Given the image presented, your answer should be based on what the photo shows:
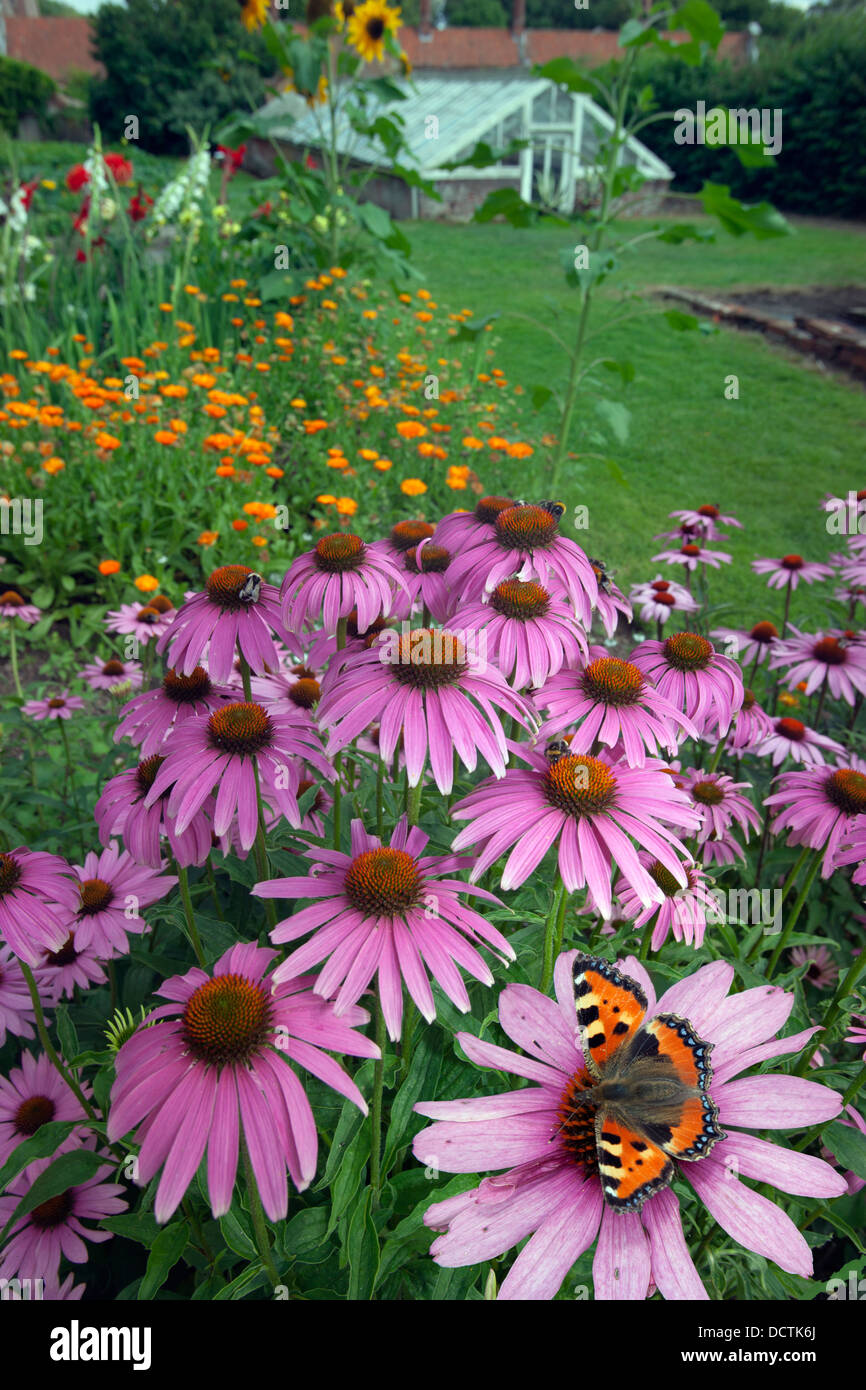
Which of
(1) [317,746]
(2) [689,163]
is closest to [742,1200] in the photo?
(1) [317,746]

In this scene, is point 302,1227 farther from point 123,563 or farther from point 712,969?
point 123,563

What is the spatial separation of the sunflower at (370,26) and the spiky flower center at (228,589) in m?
5.29

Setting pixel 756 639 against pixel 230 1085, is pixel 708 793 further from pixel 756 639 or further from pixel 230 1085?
pixel 230 1085

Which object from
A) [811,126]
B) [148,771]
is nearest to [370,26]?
[148,771]

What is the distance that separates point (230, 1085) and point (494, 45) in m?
42.4

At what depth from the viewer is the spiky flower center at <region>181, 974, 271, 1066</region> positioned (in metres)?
0.83

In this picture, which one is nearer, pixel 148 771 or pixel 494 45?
pixel 148 771

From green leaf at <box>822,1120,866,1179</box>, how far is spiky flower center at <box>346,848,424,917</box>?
830 mm

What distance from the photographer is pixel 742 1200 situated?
2.54 ft

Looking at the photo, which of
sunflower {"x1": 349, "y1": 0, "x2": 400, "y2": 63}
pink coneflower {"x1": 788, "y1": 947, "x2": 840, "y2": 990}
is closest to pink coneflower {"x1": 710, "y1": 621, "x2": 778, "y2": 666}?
pink coneflower {"x1": 788, "y1": 947, "x2": 840, "y2": 990}

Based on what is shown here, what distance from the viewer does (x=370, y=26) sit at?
515 centimetres

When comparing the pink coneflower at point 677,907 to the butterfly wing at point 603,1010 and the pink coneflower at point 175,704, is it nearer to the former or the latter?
the butterfly wing at point 603,1010

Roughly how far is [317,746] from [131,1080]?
546 millimetres
